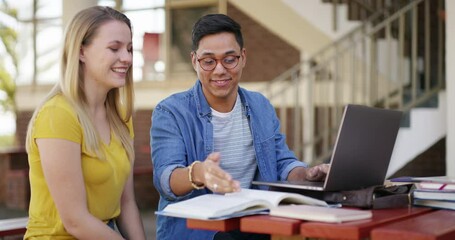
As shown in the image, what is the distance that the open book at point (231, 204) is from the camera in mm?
2100

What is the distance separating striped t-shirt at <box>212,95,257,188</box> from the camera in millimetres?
2926

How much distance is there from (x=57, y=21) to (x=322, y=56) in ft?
15.6

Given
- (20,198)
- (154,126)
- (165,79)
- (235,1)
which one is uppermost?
(235,1)

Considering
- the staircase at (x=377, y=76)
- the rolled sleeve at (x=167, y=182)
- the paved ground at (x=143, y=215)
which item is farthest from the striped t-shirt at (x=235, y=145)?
the paved ground at (x=143, y=215)

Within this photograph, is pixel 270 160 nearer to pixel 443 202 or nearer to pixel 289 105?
pixel 443 202

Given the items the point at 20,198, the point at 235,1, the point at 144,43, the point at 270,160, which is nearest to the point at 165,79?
the point at 144,43

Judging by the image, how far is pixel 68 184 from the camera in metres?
2.48

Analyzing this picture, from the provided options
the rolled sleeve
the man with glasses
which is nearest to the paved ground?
the man with glasses

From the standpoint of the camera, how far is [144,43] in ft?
34.7

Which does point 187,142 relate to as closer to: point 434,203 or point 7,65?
point 434,203

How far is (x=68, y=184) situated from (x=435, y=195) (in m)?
1.20

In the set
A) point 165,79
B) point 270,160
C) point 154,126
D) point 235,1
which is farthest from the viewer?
point 165,79

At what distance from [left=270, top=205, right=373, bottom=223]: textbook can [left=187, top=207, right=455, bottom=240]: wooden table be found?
0.02 m

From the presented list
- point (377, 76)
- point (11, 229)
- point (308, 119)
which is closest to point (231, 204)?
point (11, 229)
